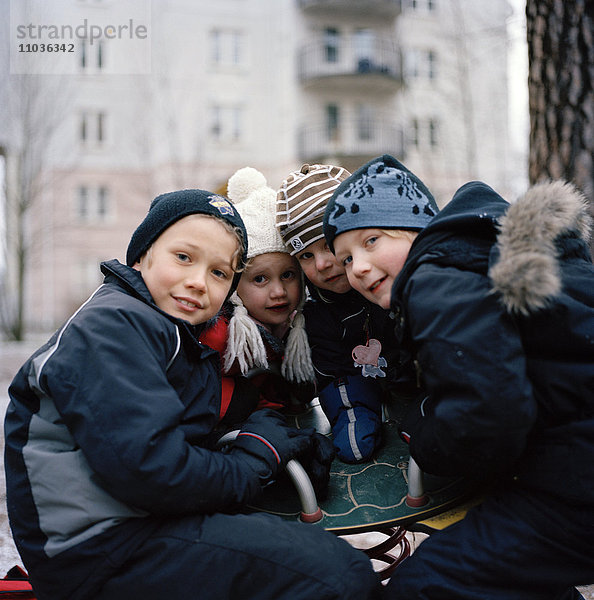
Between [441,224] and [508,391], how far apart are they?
1.67 ft

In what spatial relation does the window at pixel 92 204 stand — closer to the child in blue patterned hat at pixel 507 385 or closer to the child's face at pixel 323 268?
the child's face at pixel 323 268

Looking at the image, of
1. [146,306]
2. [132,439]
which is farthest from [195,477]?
[146,306]

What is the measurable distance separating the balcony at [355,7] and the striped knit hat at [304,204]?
18.5 m

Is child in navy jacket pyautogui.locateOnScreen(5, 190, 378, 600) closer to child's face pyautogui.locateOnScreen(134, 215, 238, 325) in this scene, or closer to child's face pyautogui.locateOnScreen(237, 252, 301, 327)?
child's face pyautogui.locateOnScreen(134, 215, 238, 325)

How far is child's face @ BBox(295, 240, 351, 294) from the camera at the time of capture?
240cm

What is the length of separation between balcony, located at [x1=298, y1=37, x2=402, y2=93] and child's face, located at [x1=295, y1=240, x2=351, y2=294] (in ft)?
57.7

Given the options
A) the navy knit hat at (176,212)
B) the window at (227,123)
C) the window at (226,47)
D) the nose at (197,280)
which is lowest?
the nose at (197,280)

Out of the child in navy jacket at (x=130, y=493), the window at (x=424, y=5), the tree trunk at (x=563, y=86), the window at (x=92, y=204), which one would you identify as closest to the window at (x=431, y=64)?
the window at (x=424, y=5)

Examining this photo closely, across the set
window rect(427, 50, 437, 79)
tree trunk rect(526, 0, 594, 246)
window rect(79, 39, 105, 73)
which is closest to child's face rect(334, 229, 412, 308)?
tree trunk rect(526, 0, 594, 246)

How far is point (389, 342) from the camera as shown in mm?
2424

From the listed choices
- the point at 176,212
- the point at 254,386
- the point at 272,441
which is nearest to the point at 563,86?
the point at 254,386

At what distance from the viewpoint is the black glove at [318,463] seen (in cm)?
201

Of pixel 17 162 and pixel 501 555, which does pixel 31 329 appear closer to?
pixel 17 162

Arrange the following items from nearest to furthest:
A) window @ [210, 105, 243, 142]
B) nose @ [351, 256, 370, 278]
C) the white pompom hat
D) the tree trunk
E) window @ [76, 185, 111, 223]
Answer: nose @ [351, 256, 370, 278] → the white pompom hat → the tree trunk → window @ [210, 105, 243, 142] → window @ [76, 185, 111, 223]
